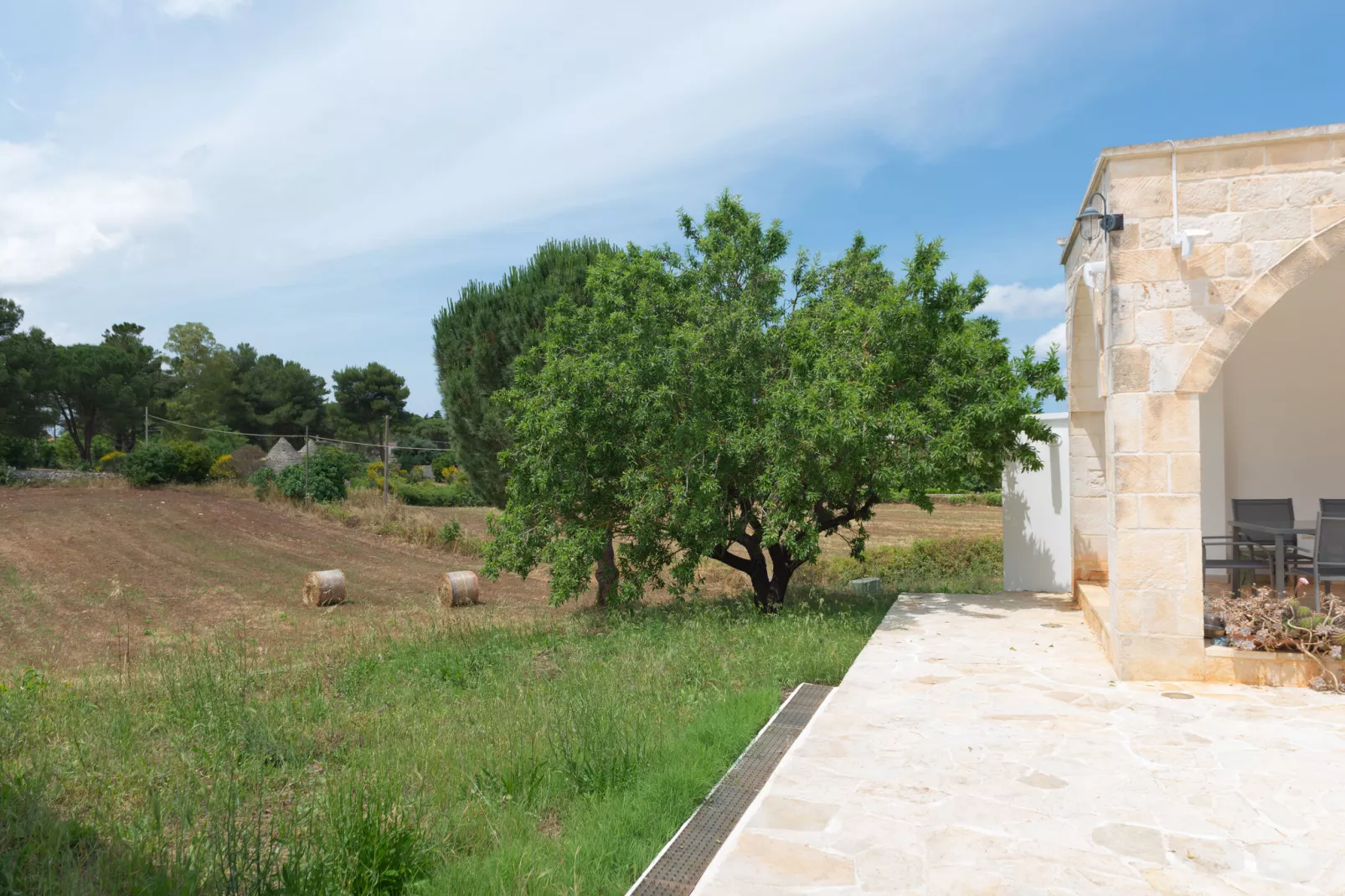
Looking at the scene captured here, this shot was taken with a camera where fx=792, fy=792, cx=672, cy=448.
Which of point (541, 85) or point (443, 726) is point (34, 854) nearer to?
point (443, 726)

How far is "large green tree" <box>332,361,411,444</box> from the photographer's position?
48.3 m

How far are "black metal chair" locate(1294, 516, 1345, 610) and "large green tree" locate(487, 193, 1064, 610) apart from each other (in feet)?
9.51

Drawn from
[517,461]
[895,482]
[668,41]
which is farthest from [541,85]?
[895,482]

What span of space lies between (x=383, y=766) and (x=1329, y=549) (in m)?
6.32

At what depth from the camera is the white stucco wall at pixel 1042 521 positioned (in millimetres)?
9648

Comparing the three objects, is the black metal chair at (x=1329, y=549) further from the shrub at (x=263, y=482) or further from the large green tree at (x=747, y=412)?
the shrub at (x=263, y=482)

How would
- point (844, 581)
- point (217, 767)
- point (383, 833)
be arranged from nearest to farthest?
point (383, 833), point (217, 767), point (844, 581)

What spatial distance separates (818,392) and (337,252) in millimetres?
7902

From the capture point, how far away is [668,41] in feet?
26.8

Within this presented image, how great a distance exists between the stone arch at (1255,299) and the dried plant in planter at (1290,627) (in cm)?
158

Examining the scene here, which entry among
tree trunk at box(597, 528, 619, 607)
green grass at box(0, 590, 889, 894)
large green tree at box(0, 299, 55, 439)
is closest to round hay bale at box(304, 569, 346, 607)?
tree trunk at box(597, 528, 619, 607)

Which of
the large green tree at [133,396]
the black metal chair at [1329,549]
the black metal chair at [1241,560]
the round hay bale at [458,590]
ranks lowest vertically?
the round hay bale at [458,590]

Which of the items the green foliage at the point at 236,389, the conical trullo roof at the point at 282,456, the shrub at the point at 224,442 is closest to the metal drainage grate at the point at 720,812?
the conical trullo roof at the point at 282,456

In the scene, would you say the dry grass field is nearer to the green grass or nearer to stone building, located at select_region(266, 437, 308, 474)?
the green grass
